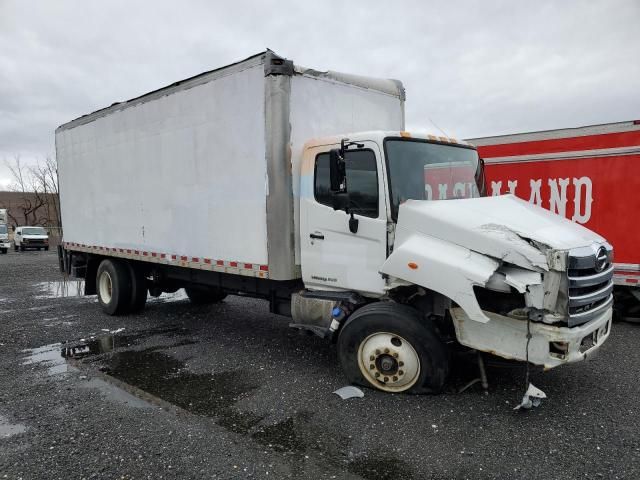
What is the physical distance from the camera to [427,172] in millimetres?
4898

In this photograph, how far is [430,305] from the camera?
4.63 meters

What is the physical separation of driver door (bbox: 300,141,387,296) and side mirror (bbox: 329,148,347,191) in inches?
7.0

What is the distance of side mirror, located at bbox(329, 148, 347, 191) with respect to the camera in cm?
463

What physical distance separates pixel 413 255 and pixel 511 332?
1.09m

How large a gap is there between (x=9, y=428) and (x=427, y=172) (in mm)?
4649

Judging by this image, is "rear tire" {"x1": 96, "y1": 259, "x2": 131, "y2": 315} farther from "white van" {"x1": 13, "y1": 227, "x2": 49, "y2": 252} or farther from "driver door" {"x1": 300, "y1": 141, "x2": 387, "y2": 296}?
"white van" {"x1": 13, "y1": 227, "x2": 49, "y2": 252}

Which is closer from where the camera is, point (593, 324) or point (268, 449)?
point (268, 449)

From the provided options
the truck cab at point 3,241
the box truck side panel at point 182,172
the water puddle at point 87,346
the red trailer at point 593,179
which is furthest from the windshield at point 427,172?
the truck cab at point 3,241

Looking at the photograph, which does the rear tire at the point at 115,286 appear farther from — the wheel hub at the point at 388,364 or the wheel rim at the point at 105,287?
the wheel hub at the point at 388,364

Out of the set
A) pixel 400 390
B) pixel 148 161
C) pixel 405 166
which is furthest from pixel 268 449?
pixel 148 161

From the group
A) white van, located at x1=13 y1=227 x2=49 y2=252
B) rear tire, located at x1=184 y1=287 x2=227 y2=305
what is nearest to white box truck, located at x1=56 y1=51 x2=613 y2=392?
rear tire, located at x1=184 y1=287 x2=227 y2=305

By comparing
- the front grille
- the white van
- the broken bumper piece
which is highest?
the front grille

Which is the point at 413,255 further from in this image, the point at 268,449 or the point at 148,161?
the point at 148,161

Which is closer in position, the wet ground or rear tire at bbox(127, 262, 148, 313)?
the wet ground
